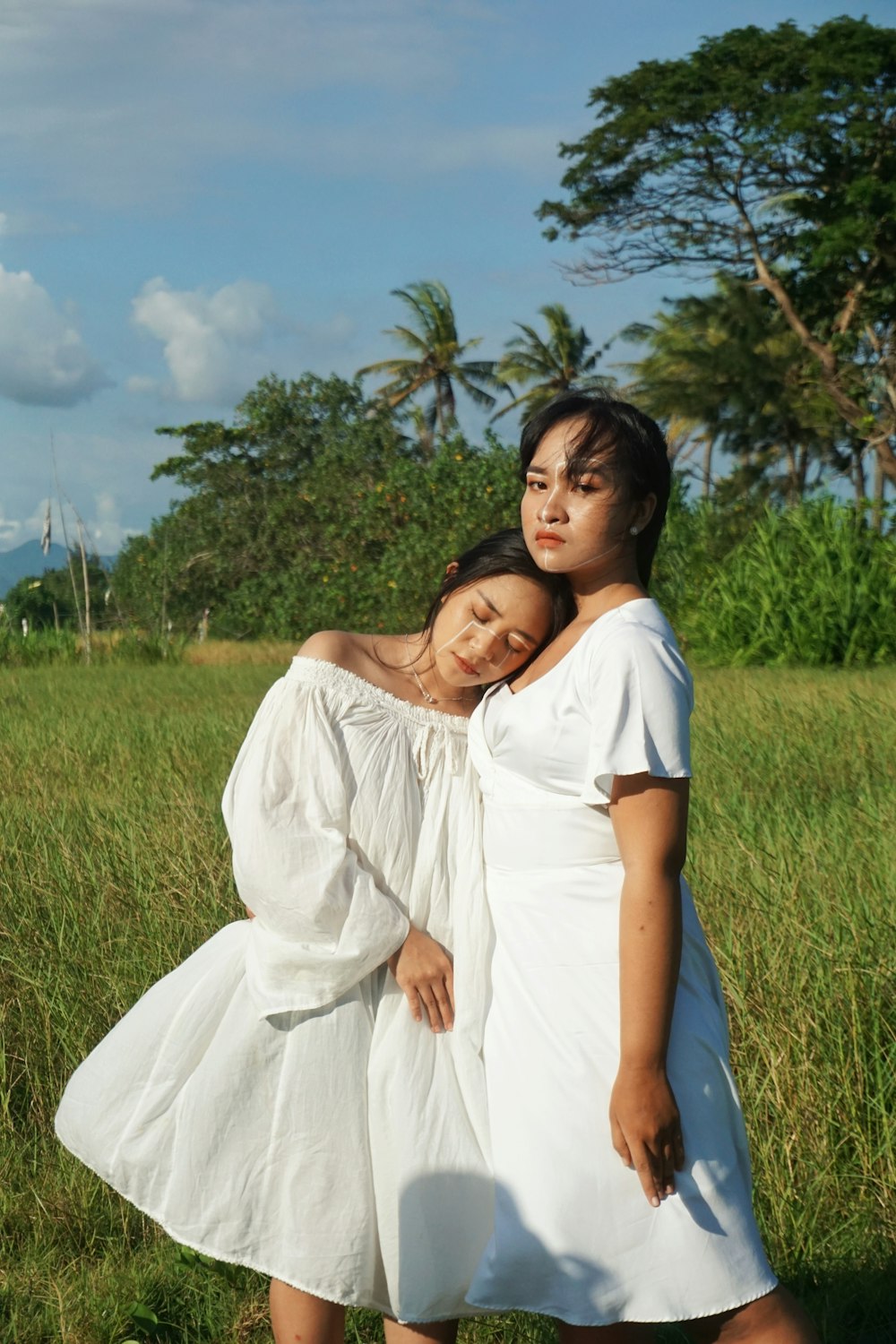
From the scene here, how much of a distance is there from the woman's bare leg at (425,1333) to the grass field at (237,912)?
0.57 meters

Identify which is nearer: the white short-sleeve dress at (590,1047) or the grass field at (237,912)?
the white short-sleeve dress at (590,1047)

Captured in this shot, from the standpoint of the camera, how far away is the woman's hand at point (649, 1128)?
1.47 meters

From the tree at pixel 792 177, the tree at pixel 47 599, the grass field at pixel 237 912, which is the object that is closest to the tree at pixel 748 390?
the tree at pixel 792 177

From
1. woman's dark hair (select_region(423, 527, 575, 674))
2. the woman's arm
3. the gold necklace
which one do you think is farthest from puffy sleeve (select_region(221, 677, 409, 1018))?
the woman's arm

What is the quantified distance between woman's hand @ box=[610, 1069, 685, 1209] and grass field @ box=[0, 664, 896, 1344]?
1.00m

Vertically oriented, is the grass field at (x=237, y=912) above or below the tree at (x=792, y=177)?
below

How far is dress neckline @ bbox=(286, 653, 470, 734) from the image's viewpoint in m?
1.90

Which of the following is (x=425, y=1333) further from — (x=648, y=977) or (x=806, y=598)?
(x=806, y=598)

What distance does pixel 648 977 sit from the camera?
4.90 feet

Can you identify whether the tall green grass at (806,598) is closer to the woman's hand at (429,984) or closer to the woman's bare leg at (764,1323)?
the woman's hand at (429,984)

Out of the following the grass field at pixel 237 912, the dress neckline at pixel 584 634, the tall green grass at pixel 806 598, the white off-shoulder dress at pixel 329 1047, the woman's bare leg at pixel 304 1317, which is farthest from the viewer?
the tall green grass at pixel 806 598

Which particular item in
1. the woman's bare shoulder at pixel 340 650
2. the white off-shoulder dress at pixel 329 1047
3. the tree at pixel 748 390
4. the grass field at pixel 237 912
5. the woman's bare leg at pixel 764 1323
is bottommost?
the grass field at pixel 237 912

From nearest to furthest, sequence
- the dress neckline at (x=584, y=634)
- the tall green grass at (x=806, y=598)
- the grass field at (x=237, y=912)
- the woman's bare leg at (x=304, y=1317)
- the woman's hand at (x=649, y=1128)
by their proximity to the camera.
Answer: the woman's hand at (x=649, y=1128)
the dress neckline at (x=584, y=634)
the woman's bare leg at (x=304, y=1317)
the grass field at (x=237, y=912)
the tall green grass at (x=806, y=598)

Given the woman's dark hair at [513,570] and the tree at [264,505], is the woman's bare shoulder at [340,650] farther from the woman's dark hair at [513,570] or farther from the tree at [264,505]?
the tree at [264,505]
